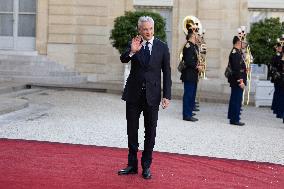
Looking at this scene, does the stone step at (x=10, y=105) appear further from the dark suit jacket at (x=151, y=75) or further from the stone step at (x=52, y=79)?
the stone step at (x=52, y=79)

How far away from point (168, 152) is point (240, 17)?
1158 centimetres

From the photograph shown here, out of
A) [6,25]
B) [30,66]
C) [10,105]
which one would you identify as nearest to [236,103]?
[10,105]

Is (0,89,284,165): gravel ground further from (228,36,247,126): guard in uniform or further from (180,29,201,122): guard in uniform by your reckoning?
(228,36,247,126): guard in uniform

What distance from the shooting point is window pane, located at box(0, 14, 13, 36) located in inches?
761

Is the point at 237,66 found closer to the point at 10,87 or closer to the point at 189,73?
the point at 189,73

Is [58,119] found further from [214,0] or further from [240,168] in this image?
[214,0]

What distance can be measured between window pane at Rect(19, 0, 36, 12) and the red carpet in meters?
11.8

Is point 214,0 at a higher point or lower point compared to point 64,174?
higher

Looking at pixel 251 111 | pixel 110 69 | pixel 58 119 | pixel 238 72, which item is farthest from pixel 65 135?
pixel 110 69

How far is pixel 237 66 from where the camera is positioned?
36.2 feet

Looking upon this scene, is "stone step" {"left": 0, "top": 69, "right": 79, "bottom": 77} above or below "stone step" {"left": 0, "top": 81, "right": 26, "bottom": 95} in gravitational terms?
above

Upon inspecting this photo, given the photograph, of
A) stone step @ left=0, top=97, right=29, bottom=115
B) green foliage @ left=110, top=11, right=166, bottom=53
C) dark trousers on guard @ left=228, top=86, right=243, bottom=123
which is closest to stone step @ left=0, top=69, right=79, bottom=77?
green foliage @ left=110, top=11, right=166, bottom=53

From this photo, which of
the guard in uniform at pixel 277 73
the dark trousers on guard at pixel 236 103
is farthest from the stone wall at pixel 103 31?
the dark trousers on guard at pixel 236 103

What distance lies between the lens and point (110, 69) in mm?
18891
